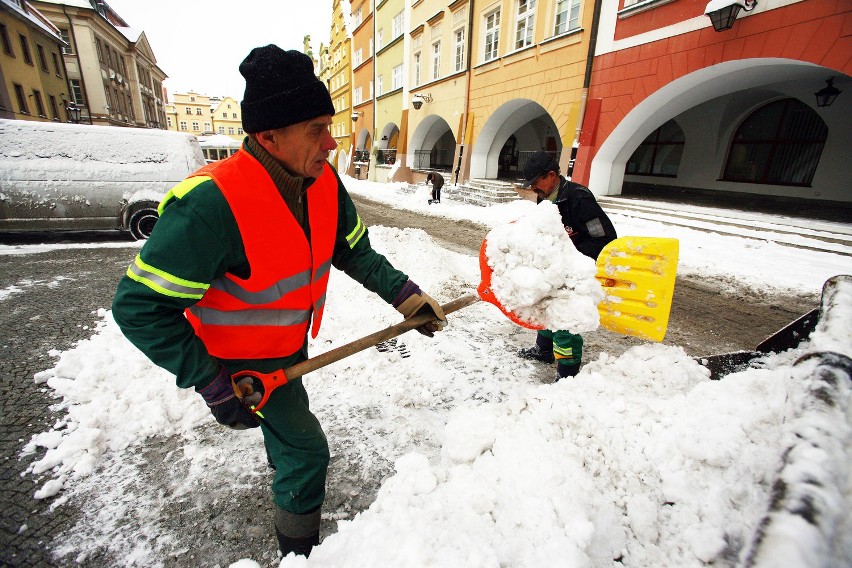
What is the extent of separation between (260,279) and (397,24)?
2427cm

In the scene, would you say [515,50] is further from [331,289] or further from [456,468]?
[456,468]

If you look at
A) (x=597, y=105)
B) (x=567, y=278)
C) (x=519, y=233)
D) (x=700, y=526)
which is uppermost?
(x=597, y=105)

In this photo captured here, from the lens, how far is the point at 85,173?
19.4 ft

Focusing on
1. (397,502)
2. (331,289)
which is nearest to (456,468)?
(397,502)

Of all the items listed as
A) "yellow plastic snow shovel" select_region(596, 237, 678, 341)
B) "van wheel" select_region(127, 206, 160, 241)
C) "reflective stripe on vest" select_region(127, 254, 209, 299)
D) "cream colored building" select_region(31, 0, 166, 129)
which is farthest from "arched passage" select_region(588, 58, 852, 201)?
"cream colored building" select_region(31, 0, 166, 129)

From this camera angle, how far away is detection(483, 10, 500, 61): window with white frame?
12.6 metres

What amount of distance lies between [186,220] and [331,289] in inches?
127

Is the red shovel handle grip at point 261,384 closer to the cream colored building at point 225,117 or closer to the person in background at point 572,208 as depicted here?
the person in background at point 572,208

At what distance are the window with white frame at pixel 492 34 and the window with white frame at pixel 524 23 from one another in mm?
917

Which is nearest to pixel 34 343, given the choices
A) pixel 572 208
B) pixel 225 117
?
pixel 572 208

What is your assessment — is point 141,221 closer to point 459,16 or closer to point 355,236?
point 355,236

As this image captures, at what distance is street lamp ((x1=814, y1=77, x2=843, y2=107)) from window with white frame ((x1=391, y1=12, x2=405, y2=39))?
702 inches

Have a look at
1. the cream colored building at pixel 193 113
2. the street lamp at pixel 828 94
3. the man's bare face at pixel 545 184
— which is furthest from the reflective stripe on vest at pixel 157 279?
the cream colored building at pixel 193 113

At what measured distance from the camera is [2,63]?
17672 mm
